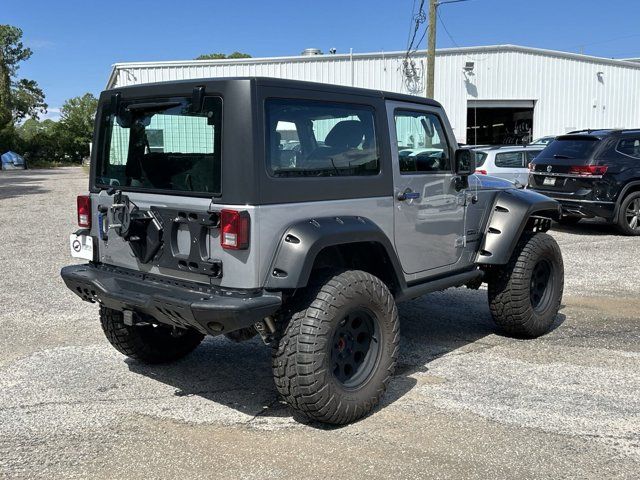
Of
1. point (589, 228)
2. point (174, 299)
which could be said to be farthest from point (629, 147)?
point (174, 299)

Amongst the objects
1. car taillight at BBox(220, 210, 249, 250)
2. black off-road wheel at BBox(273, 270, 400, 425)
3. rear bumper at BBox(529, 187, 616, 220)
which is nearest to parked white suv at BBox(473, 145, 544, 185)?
rear bumper at BBox(529, 187, 616, 220)

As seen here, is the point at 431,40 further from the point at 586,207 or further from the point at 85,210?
the point at 85,210

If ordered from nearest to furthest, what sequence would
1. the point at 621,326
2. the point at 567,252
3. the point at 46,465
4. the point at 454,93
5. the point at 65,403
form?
the point at 46,465 → the point at 65,403 → the point at 621,326 → the point at 567,252 → the point at 454,93

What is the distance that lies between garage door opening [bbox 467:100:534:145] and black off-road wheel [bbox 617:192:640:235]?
1623 centimetres

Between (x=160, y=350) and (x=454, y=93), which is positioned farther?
(x=454, y=93)

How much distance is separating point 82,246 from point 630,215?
400 inches

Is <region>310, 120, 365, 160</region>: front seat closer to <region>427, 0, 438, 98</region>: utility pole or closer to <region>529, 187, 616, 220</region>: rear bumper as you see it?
<region>529, 187, 616, 220</region>: rear bumper

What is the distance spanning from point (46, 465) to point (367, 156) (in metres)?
2.66

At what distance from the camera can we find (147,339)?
487cm

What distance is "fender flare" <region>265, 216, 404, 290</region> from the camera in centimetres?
365

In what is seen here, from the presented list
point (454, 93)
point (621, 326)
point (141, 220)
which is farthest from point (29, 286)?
point (454, 93)

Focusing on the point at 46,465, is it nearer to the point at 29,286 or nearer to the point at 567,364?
the point at 567,364

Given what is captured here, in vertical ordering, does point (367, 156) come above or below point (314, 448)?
above

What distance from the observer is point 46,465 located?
11.5ft
